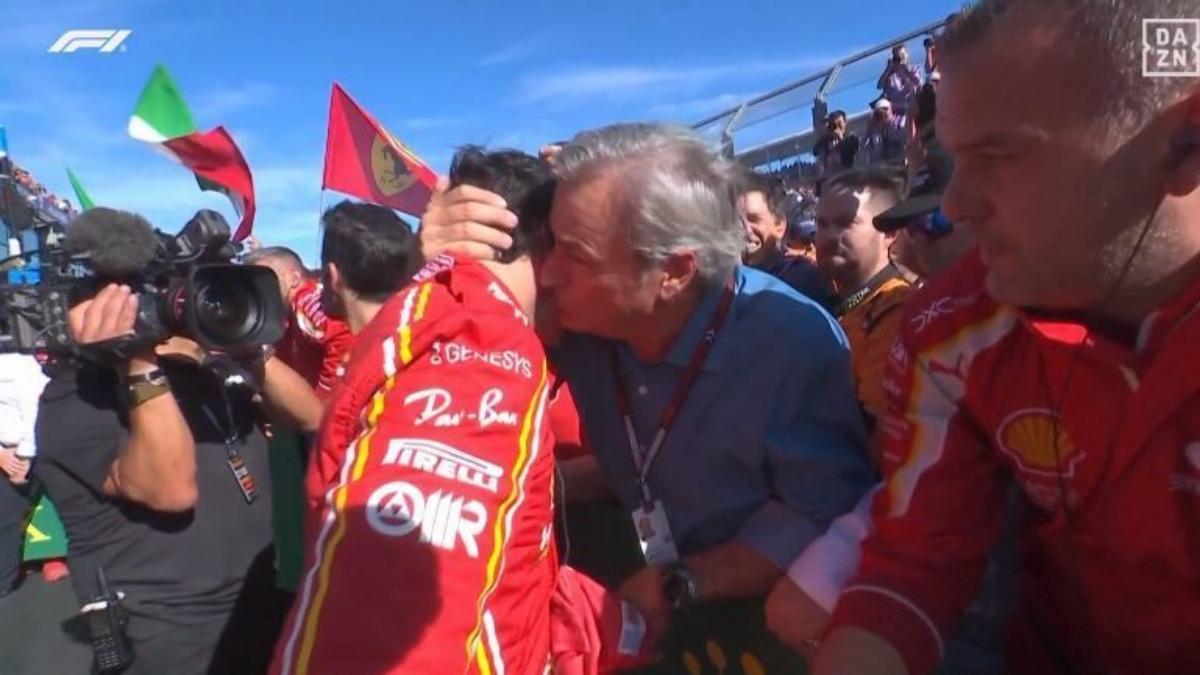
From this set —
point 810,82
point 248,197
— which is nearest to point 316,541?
point 248,197

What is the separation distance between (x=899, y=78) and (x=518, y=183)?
7.81m

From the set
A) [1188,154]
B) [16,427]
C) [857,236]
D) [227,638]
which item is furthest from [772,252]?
[1188,154]

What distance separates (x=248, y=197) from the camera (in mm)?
3678

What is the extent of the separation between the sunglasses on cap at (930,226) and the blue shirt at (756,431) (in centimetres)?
112

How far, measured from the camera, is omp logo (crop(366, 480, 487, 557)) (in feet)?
4.12

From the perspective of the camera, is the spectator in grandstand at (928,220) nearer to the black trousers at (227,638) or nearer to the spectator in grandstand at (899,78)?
the black trousers at (227,638)

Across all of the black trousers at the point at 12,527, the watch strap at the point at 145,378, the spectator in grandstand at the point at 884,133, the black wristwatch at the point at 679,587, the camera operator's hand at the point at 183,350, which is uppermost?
the spectator in grandstand at the point at 884,133

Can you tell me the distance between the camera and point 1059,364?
4.14 feet

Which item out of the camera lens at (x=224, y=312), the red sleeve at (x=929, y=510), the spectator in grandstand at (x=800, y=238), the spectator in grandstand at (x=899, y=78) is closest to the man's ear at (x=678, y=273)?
the red sleeve at (x=929, y=510)

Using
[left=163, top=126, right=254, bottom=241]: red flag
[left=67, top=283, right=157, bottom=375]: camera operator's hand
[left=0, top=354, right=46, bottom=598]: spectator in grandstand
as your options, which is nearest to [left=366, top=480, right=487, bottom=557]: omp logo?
[left=67, top=283, right=157, bottom=375]: camera operator's hand

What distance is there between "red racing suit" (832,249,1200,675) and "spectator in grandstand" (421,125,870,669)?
0.32 meters

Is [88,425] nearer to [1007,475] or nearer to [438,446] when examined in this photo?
[438,446]

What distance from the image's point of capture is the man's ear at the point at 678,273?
76.6 inches

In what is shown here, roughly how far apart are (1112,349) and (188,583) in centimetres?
220
